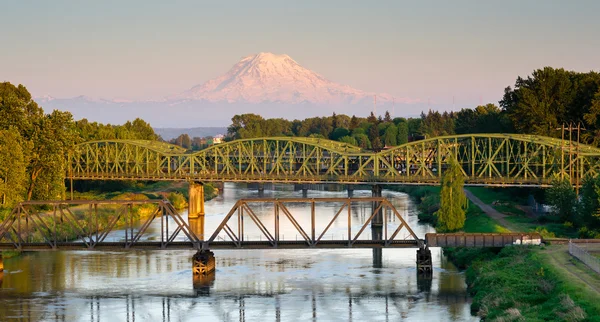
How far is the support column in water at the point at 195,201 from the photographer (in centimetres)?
14388

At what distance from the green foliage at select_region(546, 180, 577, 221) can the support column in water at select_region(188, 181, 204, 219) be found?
2118 inches

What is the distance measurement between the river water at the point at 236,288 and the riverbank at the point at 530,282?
1.51m

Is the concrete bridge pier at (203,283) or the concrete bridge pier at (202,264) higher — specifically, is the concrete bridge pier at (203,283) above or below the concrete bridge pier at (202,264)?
below

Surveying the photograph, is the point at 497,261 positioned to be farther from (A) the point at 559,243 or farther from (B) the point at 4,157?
(B) the point at 4,157

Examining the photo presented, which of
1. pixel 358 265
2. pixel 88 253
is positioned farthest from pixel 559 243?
pixel 88 253

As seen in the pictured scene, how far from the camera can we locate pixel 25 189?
416ft

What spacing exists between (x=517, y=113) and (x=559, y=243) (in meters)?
63.7

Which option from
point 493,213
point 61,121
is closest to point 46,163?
point 61,121

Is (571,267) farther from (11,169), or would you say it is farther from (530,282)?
(11,169)

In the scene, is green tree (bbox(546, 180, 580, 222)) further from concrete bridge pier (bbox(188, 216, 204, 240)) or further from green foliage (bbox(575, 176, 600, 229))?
concrete bridge pier (bbox(188, 216, 204, 240))

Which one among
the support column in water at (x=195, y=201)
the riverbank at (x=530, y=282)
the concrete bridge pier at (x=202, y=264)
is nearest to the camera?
the riverbank at (x=530, y=282)

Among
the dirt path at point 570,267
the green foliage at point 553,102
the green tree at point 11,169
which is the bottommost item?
the dirt path at point 570,267

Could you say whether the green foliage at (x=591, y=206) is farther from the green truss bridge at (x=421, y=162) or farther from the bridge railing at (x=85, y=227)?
the bridge railing at (x=85, y=227)

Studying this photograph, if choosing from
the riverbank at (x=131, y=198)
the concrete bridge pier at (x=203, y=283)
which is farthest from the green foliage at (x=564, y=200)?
the riverbank at (x=131, y=198)
